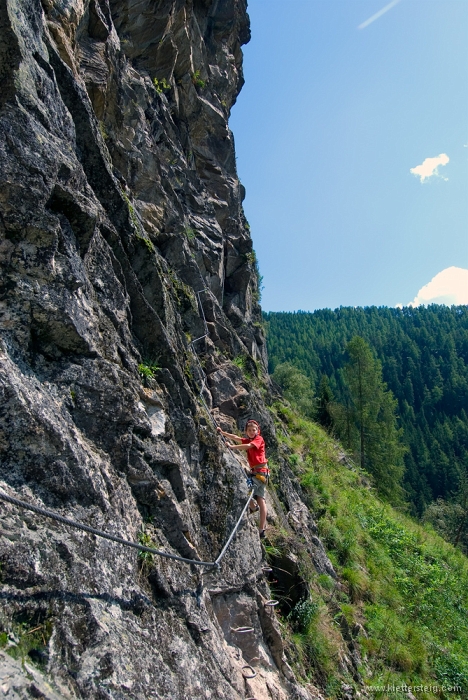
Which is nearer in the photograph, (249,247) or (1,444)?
(1,444)

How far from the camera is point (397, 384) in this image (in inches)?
5443

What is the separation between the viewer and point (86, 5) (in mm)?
9484

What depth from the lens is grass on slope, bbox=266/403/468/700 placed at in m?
8.45

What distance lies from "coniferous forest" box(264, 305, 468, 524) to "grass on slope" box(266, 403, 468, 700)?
1395cm

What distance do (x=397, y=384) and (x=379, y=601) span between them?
13541cm

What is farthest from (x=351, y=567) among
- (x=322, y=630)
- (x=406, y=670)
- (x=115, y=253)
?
(x=115, y=253)

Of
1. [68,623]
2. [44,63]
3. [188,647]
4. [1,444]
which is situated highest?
[44,63]

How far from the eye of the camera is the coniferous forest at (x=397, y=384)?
128ft

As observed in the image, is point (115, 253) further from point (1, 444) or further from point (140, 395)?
point (1, 444)

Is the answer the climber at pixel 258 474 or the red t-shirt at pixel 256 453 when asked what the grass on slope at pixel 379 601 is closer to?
the climber at pixel 258 474

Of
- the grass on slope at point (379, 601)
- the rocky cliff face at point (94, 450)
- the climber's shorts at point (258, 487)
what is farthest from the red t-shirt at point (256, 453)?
the grass on slope at point (379, 601)

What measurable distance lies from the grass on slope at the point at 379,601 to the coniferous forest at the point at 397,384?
13947mm

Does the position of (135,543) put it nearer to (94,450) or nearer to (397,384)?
(94,450)

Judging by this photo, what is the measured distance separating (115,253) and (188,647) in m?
5.26
